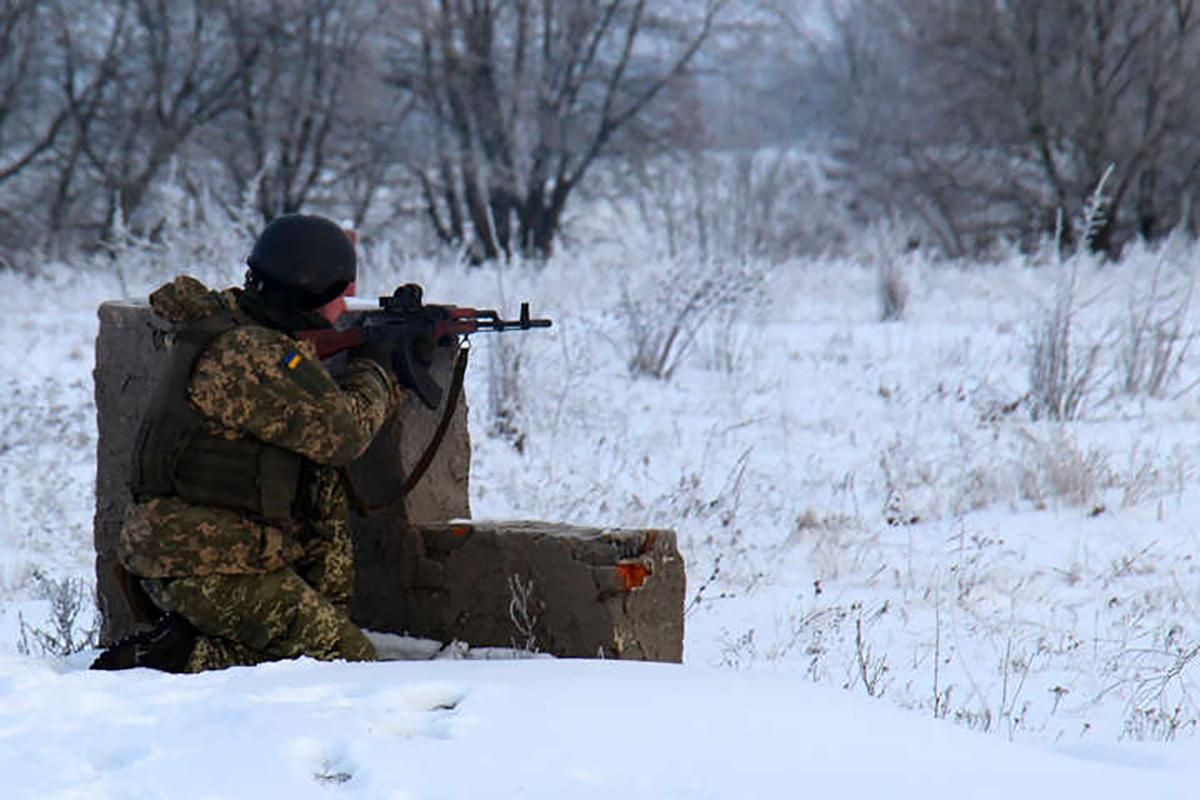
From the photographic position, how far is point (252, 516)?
3688 millimetres

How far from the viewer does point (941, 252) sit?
762 inches

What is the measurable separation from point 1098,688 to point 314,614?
2.29 meters

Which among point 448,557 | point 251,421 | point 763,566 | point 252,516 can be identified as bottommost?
point 763,566

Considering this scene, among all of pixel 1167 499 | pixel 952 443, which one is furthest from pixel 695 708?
pixel 952 443

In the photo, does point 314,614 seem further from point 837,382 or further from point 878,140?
point 878,140

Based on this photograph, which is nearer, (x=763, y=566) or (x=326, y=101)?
(x=763, y=566)

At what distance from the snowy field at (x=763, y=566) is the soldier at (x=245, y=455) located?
467 mm

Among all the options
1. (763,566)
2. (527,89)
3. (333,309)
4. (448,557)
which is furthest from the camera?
(527,89)

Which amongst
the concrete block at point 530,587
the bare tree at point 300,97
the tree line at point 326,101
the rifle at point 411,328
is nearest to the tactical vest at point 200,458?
the rifle at point 411,328

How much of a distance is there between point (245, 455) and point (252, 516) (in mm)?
167

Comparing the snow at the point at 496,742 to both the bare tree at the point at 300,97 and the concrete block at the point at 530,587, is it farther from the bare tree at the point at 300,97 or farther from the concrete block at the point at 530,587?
the bare tree at the point at 300,97

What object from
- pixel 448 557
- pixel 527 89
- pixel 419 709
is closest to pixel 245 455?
pixel 448 557

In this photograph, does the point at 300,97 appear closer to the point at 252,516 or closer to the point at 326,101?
the point at 326,101

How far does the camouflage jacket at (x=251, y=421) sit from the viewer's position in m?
3.52
